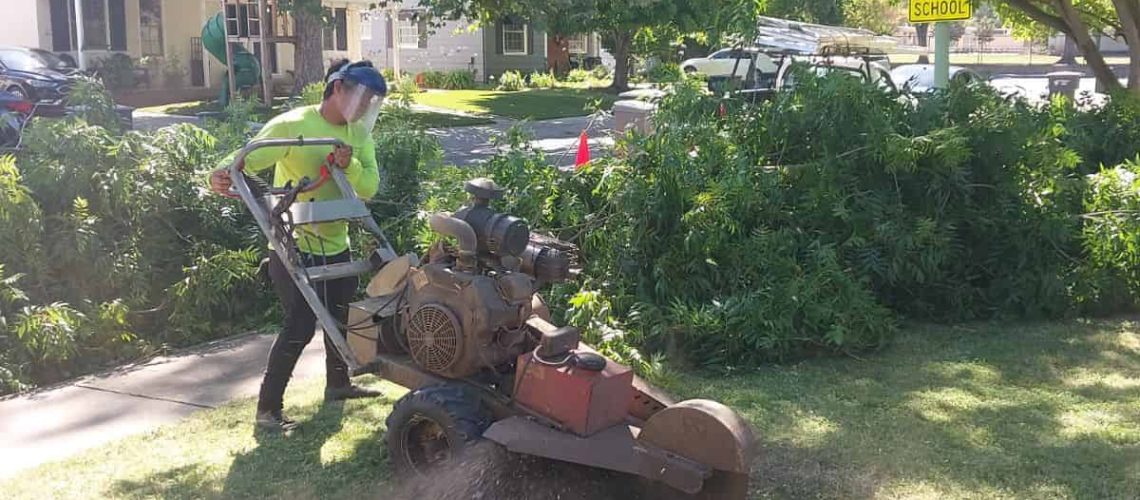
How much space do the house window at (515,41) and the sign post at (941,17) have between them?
98.9ft

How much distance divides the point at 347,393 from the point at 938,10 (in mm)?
7031

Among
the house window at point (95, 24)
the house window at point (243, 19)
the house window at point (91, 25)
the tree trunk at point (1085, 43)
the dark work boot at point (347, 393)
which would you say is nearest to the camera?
the dark work boot at point (347, 393)

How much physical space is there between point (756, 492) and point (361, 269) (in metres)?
1.94

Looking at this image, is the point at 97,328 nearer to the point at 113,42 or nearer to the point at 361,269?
the point at 361,269

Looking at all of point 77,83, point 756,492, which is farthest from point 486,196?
point 77,83

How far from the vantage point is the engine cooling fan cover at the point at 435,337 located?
4137 millimetres

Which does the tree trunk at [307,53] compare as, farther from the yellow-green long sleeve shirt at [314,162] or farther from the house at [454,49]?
the yellow-green long sleeve shirt at [314,162]

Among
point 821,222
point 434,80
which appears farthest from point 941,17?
point 434,80

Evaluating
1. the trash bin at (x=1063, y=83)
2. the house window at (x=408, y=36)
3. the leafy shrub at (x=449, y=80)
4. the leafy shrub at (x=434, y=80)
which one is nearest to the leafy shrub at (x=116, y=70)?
the leafy shrub at (x=449, y=80)

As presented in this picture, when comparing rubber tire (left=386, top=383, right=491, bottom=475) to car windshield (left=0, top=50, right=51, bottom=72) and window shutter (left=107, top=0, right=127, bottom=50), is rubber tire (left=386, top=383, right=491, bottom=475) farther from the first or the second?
window shutter (left=107, top=0, right=127, bottom=50)

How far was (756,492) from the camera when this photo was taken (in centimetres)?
427

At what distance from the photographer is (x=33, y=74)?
19.0m

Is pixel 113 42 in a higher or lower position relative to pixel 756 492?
higher

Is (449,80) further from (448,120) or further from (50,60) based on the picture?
(50,60)
